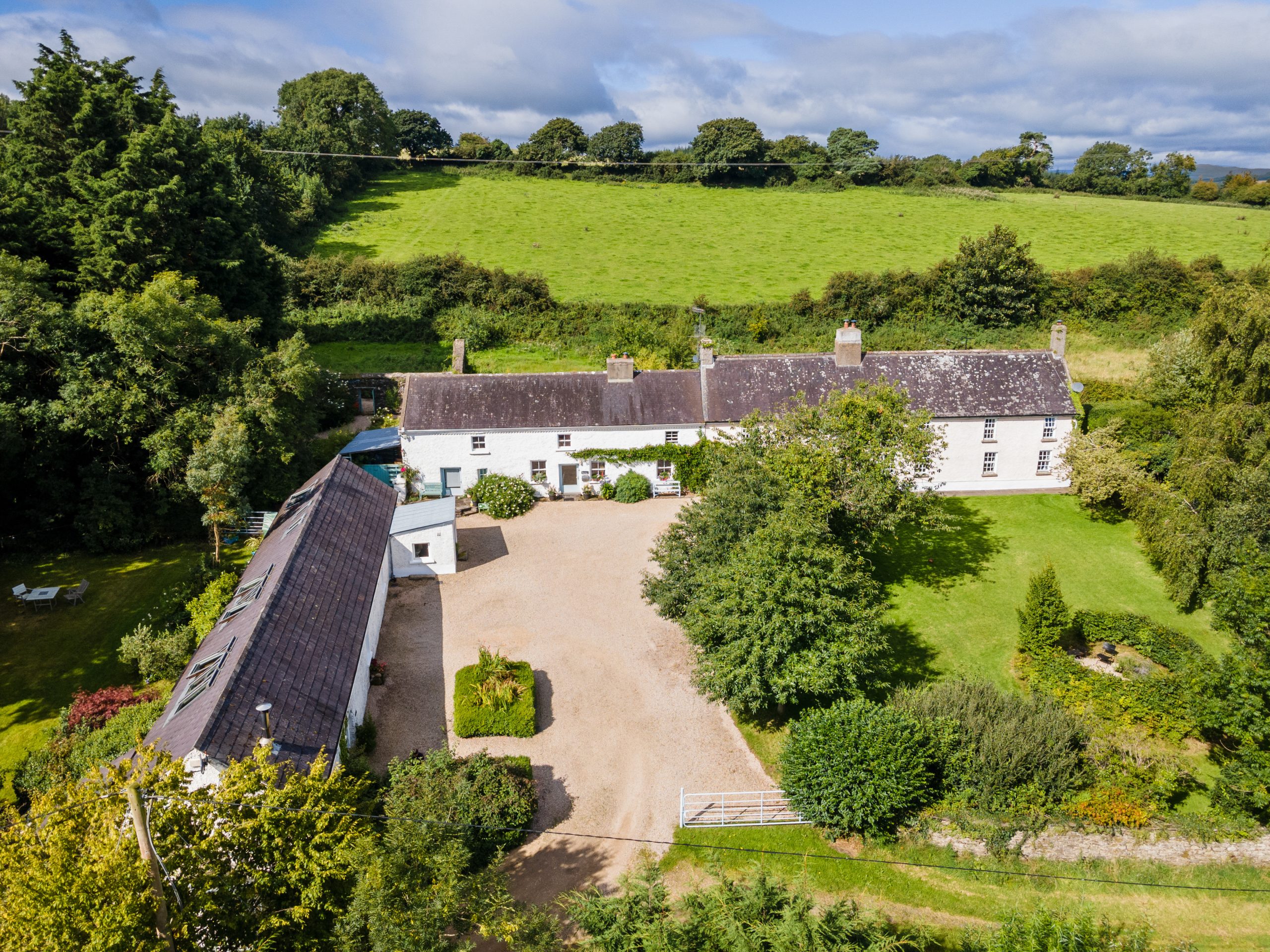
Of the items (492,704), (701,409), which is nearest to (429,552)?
(492,704)

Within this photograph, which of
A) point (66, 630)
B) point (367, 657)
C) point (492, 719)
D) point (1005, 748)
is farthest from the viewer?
point (66, 630)

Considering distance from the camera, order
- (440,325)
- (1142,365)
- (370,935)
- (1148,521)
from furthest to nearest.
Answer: (440,325)
(1142,365)
(1148,521)
(370,935)

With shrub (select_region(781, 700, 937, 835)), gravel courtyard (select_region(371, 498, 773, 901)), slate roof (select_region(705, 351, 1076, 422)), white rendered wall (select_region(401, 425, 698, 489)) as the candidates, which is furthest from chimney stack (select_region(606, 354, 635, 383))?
shrub (select_region(781, 700, 937, 835))

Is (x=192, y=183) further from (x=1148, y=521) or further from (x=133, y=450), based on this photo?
(x=1148, y=521)

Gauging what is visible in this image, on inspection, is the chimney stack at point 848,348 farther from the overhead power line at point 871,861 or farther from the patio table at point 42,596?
the patio table at point 42,596

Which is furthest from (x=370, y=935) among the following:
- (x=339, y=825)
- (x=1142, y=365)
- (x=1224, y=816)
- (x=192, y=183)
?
(x=1142, y=365)

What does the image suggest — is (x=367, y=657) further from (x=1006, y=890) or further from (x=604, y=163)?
(x=604, y=163)
